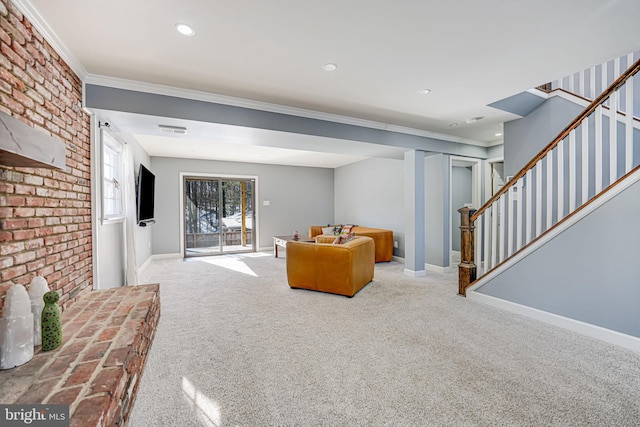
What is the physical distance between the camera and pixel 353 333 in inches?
100

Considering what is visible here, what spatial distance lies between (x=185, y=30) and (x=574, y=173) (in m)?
3.61

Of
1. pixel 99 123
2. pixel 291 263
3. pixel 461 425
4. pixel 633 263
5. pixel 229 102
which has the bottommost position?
pixel 461 425

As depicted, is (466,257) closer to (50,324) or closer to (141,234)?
(50,324)

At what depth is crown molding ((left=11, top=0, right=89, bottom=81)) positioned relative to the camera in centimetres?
169

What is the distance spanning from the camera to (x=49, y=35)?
195 centimetres

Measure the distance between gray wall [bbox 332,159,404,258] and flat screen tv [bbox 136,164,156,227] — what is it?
4.64 m

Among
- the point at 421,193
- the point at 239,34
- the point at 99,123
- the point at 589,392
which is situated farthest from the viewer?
the point at 421,193

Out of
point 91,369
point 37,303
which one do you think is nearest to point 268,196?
point 37,303

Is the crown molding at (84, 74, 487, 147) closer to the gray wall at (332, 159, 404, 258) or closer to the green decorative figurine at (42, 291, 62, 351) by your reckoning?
the gray wall at (332, 159, 404, 258)

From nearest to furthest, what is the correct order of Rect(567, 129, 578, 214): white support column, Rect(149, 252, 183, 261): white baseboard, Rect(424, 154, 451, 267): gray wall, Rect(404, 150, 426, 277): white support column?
Rect(567, 129, 578, 214): white support column < Rect(404, 150, 426, 277): white support column < Rect(424, 154, 451, 267): gray wall < Rect(149, 252, 183, 261): white baseboard

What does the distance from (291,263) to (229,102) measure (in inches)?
86.3

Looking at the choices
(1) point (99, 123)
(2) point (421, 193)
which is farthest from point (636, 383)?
(1) point (99, 123)

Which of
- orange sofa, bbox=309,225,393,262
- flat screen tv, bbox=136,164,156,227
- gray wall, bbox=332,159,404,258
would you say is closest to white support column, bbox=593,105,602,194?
gray wall, bbox=332,159,404,258

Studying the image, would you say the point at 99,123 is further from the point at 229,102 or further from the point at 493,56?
the point at 493,56
